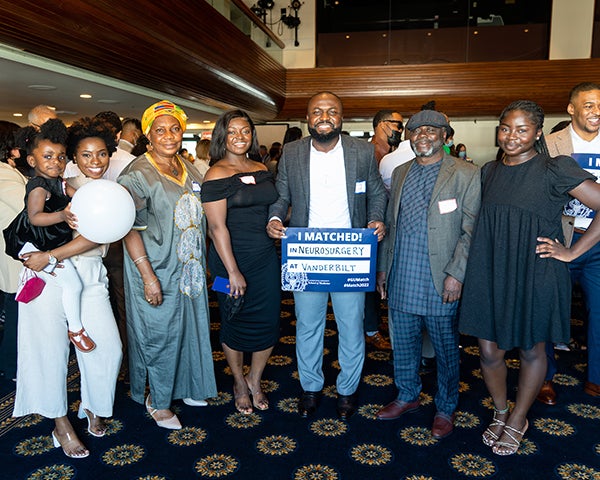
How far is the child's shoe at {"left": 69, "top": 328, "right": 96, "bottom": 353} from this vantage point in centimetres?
233

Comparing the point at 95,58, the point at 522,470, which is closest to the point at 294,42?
the point at 95,58

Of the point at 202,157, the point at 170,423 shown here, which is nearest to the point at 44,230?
the point at 170,423

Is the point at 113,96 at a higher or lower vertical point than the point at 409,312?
higher

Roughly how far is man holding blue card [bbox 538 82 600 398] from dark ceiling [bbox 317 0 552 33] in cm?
1016

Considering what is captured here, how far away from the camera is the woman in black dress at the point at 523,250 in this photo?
2.16 meters

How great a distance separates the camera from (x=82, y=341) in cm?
234

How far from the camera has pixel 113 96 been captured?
815 cm

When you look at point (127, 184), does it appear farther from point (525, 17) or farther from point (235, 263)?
point (525, 17)

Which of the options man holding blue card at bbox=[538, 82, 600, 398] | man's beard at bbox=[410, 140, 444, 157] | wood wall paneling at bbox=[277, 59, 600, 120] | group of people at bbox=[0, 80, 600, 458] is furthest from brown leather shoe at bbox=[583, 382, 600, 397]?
wood wall paneling at bbox=[277, 59, 600, 120]

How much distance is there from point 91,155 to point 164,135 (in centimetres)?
36

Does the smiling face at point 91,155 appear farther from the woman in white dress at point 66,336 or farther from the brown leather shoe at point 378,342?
the brown leather shoe at point 378,342

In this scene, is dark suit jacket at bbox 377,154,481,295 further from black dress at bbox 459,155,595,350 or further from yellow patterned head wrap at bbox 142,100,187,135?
yellow patterned head wrap at bbox 142,100,187,135

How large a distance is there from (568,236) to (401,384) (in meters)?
1.32

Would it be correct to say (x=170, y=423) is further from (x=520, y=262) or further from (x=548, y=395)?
(x=548, y=395)
